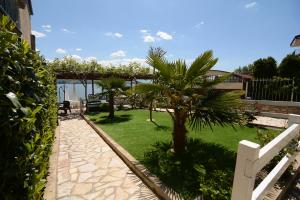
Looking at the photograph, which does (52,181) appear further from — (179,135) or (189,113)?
(189,113)

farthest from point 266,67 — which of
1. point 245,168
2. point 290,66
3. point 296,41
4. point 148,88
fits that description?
point 245,168

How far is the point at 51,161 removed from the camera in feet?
16.7

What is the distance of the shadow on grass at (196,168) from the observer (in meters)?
3.17

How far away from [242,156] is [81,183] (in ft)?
11.4

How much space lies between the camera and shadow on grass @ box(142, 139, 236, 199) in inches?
125

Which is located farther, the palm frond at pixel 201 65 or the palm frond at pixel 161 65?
the palm frond at pixel 161 65

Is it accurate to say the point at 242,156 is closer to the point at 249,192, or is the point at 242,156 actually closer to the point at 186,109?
the point at 249,192

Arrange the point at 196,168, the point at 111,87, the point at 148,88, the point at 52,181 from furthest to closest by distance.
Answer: the point at 111,87 < the point at 148,88 < the point at 52,181 < the point at 196,168

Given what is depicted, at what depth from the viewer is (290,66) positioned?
1437 centimetres

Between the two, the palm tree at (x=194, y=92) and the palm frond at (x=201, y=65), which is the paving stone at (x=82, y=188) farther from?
the palm frond at (x=201, y=65)

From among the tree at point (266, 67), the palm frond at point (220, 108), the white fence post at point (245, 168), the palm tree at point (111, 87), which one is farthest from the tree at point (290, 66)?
the white fence post at point (245, 168)

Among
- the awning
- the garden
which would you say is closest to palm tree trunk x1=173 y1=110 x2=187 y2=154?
the garden

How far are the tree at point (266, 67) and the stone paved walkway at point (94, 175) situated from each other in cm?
1615

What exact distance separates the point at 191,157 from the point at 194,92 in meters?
1.64
